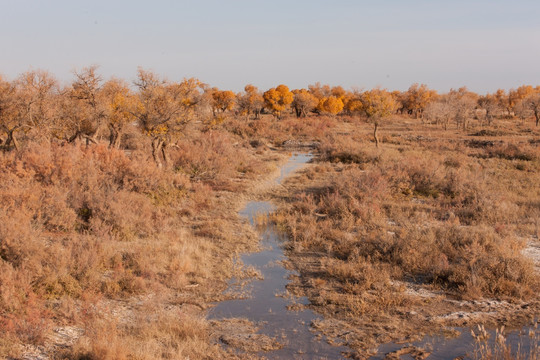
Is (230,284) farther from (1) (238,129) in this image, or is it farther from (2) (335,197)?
(1) (238,129)

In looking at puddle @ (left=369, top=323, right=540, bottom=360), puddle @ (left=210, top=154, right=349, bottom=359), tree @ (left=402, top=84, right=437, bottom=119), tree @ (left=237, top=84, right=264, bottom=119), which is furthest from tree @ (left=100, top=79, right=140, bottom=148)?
tree @ (left=402, top=84, right=437, bottom=119)

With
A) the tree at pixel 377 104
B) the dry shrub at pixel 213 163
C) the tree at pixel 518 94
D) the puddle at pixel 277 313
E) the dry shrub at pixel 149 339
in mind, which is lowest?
the puddle at pixel 277 313

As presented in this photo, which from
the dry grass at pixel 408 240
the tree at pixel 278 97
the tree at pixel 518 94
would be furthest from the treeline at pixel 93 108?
the tree at pixel 518 94

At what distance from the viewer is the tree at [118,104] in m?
19.7

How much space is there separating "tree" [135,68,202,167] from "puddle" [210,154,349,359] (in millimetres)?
9500

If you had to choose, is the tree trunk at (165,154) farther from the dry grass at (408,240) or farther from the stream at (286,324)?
the stream at (286,324)

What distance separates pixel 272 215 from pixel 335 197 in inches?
102

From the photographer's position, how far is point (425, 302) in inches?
331

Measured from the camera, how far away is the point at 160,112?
18.7 metres

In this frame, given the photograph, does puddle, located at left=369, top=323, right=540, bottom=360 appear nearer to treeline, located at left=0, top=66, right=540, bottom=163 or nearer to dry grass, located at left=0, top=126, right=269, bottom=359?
dry grass, located at left=0, top=126, right=269, bottom=359

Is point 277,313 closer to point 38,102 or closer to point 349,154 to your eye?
point 38,102

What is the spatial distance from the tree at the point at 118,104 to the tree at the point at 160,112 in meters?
0.59

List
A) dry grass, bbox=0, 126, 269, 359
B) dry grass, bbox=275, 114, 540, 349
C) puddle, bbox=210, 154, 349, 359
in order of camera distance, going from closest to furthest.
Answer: dry grass, bbox=0, 126, 269, 359 → puddle, bbox=210, 154, 349, 359 → dry grass, bbox=275, 114, 540, 349

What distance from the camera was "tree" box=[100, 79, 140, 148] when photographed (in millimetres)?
19680
